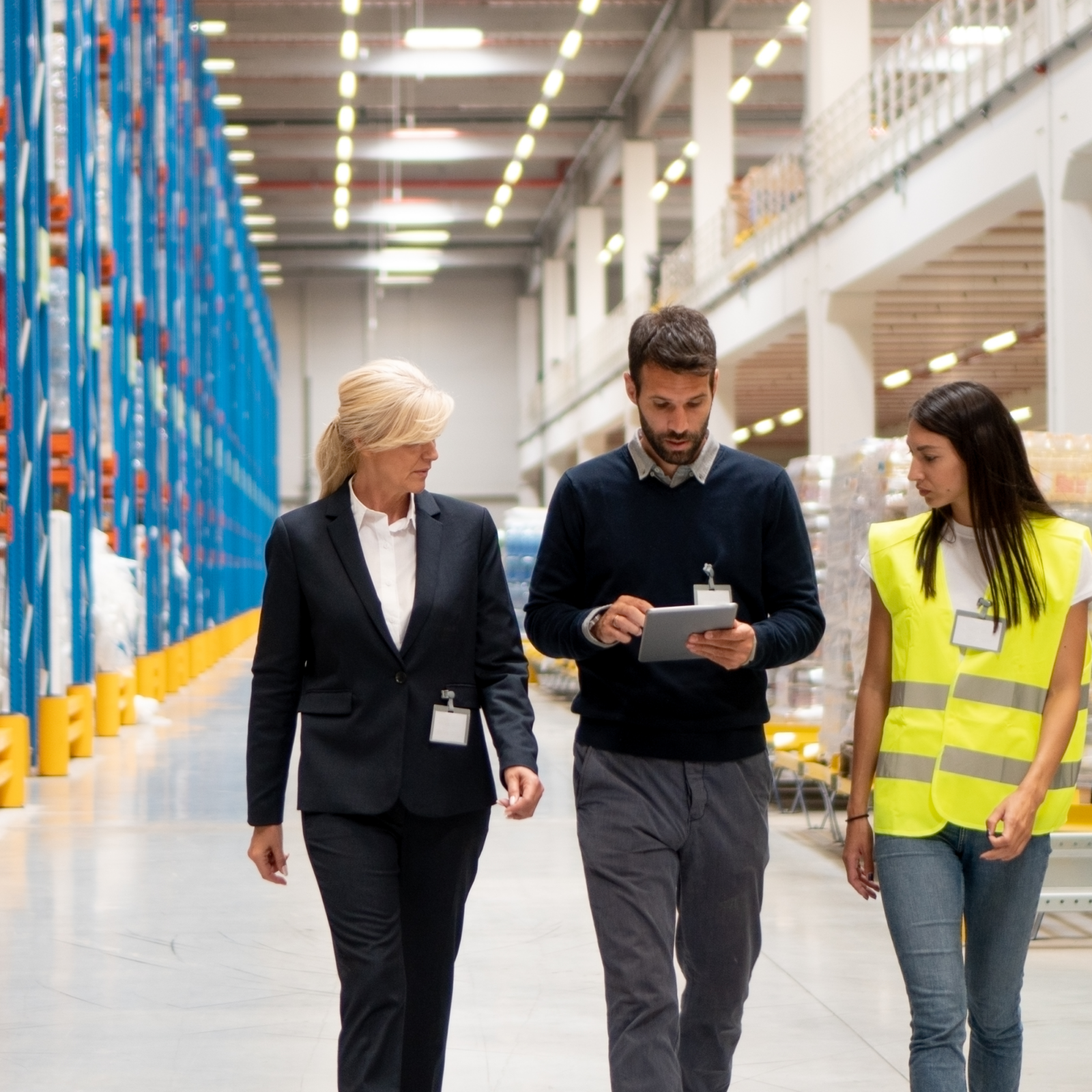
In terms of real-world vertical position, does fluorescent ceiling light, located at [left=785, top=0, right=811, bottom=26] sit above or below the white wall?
above

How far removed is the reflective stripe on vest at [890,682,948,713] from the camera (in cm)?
288

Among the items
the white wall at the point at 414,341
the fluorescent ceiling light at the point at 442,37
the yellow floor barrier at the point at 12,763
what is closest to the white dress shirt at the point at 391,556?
the yellow floor barrier at the point at 12,763

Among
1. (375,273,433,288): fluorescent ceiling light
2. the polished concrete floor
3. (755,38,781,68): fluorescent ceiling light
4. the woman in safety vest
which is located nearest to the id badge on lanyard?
the woman in safety vest

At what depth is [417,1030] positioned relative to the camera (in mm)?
3135

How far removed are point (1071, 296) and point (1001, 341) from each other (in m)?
12.4

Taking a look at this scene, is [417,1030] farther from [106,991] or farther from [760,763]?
[106,991]

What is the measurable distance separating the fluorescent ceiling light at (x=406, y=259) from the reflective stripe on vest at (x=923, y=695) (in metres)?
38.1

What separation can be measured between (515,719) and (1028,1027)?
2518 millimetres

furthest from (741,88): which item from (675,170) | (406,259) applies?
(406,259)

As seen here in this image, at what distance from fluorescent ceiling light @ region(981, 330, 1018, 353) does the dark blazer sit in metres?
19.7

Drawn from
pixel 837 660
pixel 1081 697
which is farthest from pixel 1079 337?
pixel 1081 697

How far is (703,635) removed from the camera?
2900 millimetres

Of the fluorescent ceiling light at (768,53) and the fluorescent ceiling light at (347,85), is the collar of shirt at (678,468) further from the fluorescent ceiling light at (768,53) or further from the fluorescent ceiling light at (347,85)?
the fluorescent ceiling light at (347,85)

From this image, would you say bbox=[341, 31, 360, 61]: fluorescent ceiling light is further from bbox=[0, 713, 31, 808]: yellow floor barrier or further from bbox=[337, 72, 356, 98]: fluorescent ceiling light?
bbox=[0, 713, 31, 808]: yellow floor barrier
